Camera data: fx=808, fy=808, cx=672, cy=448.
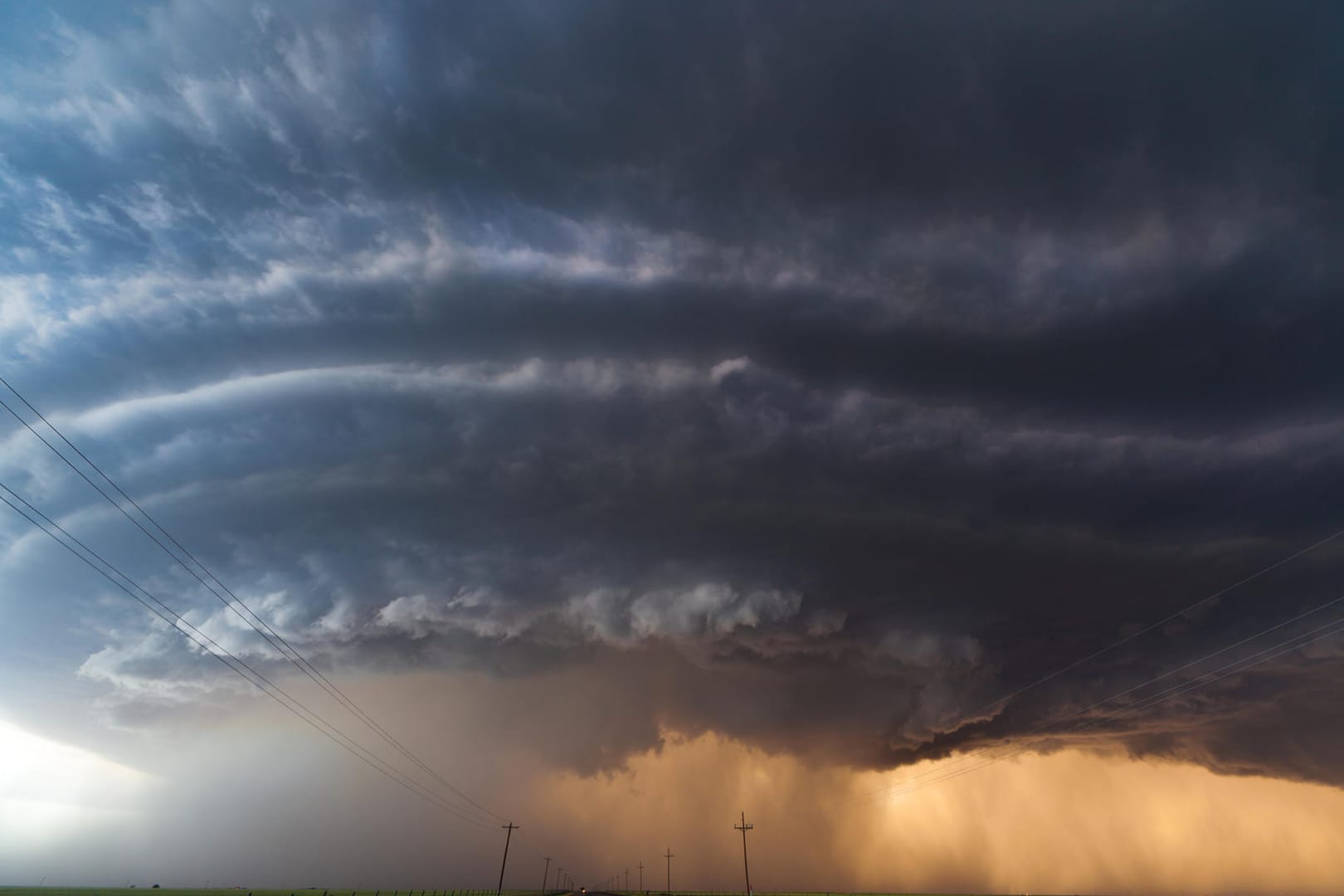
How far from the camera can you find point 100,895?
19012 centimetres

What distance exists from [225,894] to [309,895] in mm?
37489

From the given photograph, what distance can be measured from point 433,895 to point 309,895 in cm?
3313

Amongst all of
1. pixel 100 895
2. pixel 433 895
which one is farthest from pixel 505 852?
pixel 100 895

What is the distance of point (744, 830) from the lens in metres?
176

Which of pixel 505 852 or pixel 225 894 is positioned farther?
pixel 225 894

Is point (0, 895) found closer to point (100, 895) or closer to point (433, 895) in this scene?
point (100, 895)

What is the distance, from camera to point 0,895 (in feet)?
551

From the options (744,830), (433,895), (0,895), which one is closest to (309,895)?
(433,895)

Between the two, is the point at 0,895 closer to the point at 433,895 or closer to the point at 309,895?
the point at 309,895

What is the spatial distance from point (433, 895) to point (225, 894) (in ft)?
155

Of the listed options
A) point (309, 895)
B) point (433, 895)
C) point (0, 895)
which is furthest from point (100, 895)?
point (433, 895)

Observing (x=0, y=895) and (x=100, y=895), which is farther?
(x=100, y=895)

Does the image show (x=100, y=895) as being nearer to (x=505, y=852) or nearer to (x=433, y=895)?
(x=433, y=895)

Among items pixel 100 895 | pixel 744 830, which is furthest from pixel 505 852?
pixel 100 895
